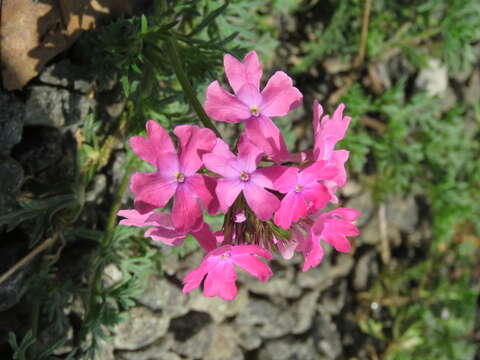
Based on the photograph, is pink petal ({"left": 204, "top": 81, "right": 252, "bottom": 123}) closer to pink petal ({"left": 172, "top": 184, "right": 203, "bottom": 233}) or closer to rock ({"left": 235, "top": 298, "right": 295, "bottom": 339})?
pink petal ({"left": 172, "top": 184, "right": 203, "bottom": 233})

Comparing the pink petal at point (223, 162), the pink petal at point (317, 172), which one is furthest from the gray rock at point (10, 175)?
the pink petal at point (317, 172)

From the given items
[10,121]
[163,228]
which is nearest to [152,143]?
[163,228]

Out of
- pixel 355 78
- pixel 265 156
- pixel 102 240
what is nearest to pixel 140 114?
pixel 102 240

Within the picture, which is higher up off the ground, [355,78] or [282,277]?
[355,78]

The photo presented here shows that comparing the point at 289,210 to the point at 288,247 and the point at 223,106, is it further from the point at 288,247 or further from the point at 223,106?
the point at 223,106

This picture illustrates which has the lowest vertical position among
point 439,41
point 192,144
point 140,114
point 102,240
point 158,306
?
point 158,306

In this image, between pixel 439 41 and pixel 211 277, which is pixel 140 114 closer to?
pixel 211 277
